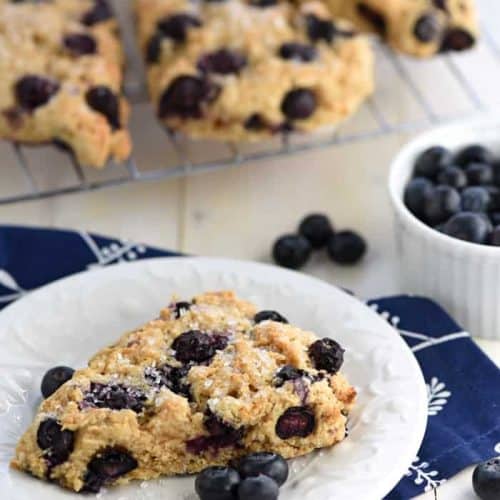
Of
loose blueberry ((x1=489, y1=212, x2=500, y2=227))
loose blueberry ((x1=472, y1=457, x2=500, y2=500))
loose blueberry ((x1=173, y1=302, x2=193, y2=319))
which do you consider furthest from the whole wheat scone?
loose blueberry ((x1=472, y1=457, x2=500, y2=500))

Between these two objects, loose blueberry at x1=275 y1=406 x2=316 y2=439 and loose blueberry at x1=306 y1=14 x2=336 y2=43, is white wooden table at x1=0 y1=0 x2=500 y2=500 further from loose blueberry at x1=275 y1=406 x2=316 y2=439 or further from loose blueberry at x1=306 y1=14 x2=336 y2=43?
loose blueberry at x1=275 y1=406 x2=316 y2=439

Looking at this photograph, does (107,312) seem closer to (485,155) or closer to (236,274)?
(236,274)

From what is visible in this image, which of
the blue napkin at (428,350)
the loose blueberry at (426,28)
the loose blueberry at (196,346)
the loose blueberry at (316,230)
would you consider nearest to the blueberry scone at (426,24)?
the loose blueberry at (426,28)

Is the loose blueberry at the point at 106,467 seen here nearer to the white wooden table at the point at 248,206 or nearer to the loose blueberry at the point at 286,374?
the loose blueberry at the point at 286,374

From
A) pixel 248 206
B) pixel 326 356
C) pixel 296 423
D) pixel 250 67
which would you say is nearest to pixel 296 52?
pixel 250 67

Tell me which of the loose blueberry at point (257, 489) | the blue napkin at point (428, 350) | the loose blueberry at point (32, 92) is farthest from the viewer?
the loose blueberry at point (32, 92)

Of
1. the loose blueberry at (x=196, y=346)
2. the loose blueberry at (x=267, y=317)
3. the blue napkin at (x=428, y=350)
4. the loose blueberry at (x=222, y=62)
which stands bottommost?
the blue napkin at (x=428, y=350)

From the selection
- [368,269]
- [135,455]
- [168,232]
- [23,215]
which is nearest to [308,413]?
[135,455]
